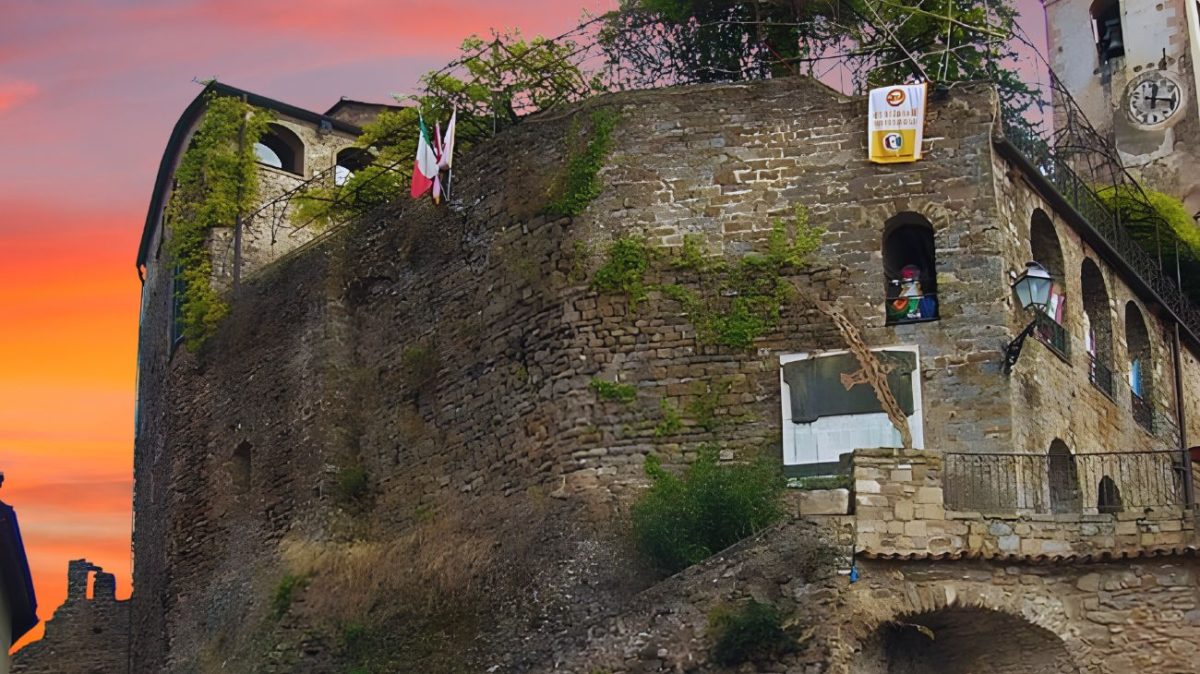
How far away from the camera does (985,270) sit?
2375 cm

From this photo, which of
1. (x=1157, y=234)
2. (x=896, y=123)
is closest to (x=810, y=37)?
(x=896, y=123)

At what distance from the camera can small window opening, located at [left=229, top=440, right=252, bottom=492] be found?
30.5 meters

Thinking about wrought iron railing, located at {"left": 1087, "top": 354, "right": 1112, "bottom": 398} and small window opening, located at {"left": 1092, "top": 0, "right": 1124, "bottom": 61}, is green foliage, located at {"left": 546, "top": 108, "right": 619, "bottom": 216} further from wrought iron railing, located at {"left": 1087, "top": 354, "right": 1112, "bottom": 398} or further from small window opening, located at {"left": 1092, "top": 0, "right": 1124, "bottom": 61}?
small window opening, located at {"left": 1092, "top": 0, "right": 1124, "bottom": 61}

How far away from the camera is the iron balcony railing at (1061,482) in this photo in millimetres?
22047

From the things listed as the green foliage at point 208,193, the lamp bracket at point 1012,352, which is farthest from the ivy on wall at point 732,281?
the green foliage at point 208,193

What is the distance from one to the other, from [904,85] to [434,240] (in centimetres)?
681

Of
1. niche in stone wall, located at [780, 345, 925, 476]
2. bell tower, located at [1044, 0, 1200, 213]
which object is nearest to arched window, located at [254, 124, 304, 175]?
niche in stone wall, located at [780, 345, 925, 476]

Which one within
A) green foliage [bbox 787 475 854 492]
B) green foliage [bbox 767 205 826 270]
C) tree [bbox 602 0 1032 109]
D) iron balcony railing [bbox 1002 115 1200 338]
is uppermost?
tree [bbox 602 0 1032 109]

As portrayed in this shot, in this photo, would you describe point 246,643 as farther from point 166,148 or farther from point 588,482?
point 166,148

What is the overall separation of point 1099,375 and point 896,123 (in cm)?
481

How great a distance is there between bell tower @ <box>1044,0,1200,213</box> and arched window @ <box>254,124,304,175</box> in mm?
16871

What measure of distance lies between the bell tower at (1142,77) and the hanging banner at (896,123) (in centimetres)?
1707

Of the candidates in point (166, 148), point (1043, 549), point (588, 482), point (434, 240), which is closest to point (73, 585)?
point (166, 148)

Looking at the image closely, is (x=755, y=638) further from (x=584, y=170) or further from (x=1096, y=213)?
(x=1096, y=213)
